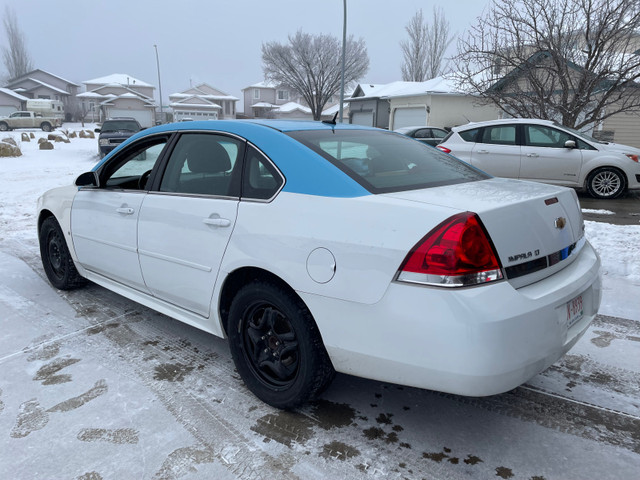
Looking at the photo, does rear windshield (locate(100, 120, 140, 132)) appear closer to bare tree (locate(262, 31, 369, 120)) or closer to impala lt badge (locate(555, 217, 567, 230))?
impala lt badge (locate(555, 217, 567, 230))

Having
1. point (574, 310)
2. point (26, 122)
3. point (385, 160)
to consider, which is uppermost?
point (385, 160)

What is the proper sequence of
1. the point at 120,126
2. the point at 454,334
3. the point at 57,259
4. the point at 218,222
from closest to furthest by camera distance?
the point at 454,334 < the point at 218,222 < the point at 57,259 < the point at 120,126

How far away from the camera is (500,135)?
9.74 m

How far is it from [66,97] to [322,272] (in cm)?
8009

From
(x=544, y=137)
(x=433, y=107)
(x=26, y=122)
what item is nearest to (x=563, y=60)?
(x=544, y=137)

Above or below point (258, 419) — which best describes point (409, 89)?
above

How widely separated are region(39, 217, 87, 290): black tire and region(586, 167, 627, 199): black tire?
9023mm

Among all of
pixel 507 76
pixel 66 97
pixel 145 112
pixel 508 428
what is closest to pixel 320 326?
pixel 508 428

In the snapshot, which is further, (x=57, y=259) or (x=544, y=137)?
(x=544, y=137)

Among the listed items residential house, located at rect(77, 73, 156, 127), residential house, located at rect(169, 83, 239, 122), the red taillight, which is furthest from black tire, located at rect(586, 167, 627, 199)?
residential house, located at rect(77, 73, 156, 127)

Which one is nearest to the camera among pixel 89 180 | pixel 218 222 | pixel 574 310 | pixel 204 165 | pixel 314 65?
pixel 574 310

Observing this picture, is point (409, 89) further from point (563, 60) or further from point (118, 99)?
point (118, 99)

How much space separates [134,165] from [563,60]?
395 inches

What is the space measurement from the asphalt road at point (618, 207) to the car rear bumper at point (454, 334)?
616 centimetres
